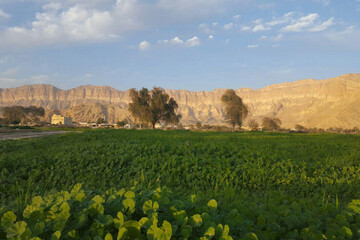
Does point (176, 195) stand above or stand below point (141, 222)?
below

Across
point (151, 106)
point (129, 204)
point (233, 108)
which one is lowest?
point (129, 204)

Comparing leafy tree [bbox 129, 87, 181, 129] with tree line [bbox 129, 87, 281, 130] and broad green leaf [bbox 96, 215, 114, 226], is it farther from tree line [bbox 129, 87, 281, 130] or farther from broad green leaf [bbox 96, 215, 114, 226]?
broad green leaf [bbox 96, 215, 114, 226]

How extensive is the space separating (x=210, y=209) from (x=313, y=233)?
108 cm

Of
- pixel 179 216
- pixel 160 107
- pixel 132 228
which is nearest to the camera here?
pixel 132 228

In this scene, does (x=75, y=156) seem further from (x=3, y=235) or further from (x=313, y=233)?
(x=313, y=233)

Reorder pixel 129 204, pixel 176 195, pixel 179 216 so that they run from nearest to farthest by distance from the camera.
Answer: pixel 179 216, pixel 129 204, pixel 176 195

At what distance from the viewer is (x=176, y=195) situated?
3.34m

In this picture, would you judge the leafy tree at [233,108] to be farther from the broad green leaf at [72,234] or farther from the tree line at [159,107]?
the broad green leaf at [72,234]

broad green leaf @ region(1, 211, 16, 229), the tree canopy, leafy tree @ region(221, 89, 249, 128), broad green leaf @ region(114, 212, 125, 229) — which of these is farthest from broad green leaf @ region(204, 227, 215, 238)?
the tree canopy

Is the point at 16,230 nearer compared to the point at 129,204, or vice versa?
the point at 16,230

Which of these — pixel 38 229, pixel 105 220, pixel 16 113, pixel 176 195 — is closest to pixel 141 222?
pixel 105 220

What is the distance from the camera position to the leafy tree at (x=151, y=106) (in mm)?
47656

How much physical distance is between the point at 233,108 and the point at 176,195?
152 feet

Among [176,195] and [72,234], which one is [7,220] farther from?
[176,195]
